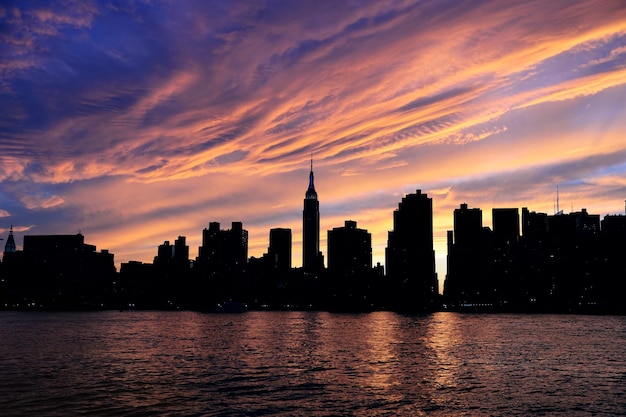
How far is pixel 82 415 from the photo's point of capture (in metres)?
49.2

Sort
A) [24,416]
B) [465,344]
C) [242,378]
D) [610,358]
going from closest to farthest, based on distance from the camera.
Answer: [24,416]
[242,378]
[610,358]
[465,344]

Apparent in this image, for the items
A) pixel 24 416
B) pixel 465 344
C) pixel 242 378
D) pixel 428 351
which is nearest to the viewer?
pixel 24 416

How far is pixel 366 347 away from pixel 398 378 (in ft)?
156

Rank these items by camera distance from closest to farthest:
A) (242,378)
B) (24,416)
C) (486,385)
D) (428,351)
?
(24,416)
(486,385)
(242,378)
(428,351)

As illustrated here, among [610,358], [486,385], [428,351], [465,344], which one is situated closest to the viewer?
[486,385]

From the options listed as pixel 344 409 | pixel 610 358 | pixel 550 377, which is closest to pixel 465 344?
pixel 610 358

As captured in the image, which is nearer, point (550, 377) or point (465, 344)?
point (550, 377)

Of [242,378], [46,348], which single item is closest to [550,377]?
[242,378]

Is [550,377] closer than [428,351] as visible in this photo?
Yes

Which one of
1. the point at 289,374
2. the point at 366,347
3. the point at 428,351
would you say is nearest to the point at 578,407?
the point at 289,374

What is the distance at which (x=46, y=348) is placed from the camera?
378 ft

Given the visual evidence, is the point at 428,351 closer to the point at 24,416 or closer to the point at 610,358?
the point at 610,358

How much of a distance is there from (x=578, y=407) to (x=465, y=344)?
7634 cm

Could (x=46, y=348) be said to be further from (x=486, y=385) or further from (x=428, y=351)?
(x=486, y=385)
